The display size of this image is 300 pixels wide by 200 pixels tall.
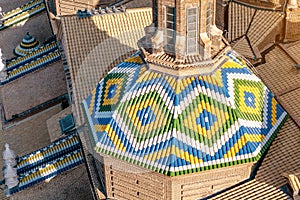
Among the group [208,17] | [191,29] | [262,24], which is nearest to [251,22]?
[262,24]

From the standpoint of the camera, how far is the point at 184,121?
21.0 meters

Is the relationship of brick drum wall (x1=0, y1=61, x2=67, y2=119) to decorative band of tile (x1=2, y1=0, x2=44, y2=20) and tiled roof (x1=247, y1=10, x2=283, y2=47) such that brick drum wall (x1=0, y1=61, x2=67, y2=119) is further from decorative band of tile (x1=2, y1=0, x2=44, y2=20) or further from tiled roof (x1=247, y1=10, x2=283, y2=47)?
tiled roof (x1=247, y1=10, x2=283, y2=47)

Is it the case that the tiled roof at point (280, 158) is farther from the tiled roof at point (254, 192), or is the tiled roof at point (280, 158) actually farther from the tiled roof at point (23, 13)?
the tiled roof at point (23, 13)

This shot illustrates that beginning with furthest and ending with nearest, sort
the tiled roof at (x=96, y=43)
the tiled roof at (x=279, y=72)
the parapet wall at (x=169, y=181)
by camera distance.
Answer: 1. the tiled roof at (x=96, y=43)
2. the tiled roof at (x=279, y=72)
3. the parapet wall at (x=169, y=181)

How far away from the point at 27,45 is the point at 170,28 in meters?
24.5

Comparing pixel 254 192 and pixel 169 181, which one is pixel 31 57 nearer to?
pixel 169 181

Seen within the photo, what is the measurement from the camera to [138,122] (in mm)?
21484

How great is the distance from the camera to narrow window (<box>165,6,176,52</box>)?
68.2ft

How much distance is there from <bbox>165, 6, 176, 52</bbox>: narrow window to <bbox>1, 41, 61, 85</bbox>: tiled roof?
17.0m

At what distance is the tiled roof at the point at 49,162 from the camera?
27969mm

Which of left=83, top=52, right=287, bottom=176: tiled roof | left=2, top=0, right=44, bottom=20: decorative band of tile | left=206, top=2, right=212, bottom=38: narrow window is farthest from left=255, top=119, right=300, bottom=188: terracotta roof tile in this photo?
left=2, top=0, right=44, bottom=20: decorative band of tile

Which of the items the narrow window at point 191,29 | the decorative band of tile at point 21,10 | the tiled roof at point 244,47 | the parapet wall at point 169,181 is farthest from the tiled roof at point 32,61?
the narrow window at point 191,29

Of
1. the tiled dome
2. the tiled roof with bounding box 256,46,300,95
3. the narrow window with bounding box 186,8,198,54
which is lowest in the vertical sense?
the tiled dome

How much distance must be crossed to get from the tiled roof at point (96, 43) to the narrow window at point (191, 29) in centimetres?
880
